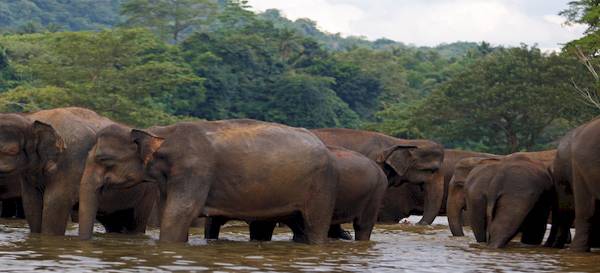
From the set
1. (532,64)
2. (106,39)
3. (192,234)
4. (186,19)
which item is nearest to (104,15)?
(186,19)

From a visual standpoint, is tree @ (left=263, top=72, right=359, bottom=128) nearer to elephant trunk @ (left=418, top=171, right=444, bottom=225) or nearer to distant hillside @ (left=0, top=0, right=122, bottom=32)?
elephant trunk @ (left=418, top=171, right=444, bottom=225)

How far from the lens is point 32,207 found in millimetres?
13664

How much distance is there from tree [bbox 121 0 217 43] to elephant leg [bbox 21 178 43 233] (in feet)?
298

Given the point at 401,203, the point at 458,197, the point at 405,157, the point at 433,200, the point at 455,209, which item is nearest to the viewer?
the point at 455,209

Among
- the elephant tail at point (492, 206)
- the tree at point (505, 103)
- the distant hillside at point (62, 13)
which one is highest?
the distant hillside at point (62, 13)

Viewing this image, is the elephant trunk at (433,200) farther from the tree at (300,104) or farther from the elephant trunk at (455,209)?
the tree at (300,104)

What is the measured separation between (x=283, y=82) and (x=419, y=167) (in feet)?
179

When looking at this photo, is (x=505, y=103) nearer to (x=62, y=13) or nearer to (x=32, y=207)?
(x=32, y=207)

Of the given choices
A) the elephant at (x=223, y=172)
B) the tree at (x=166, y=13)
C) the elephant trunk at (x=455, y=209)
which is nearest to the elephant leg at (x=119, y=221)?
the elephant at (x=223, y=172)

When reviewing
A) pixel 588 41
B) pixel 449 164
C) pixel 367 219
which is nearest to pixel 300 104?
pixel 588 41

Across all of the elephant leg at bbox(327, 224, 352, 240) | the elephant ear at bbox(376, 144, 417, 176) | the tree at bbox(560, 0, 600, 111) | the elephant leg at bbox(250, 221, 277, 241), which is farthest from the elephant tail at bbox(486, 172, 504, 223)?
the tree at bbox(560, 0, 600, 111)

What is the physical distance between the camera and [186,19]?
109438 millimetres

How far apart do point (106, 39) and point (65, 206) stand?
49.8 metres

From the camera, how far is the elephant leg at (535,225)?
14.6m
